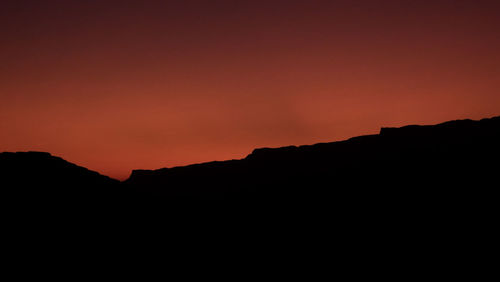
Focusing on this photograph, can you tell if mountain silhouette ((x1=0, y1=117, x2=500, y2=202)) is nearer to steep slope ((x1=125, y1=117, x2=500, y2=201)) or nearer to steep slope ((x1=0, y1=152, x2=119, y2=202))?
steep slope ((x1=0, y1=152, x2=119, y2=202))

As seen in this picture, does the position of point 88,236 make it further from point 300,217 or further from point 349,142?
point 349,142

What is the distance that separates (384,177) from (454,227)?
15429mm

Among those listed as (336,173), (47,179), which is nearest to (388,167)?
(336,173)

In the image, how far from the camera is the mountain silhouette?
31109 millimetres

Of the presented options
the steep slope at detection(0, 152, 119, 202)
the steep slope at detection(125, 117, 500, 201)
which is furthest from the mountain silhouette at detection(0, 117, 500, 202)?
the steep slope at detection(125, 117, 500, 201)

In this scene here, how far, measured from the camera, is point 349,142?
86.6 m

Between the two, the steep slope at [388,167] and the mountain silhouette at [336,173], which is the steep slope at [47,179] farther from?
the steep slope at [388,167]

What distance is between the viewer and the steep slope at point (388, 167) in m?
50.4

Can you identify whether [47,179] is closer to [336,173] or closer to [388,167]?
[336,173]

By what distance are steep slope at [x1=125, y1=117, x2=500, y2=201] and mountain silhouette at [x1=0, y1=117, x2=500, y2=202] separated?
11 cm

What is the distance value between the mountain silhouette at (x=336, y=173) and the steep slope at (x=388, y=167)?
108 millimetres

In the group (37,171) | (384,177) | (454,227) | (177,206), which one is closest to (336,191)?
(384,177)

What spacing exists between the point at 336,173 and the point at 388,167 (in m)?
7.66

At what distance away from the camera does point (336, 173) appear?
202ft
